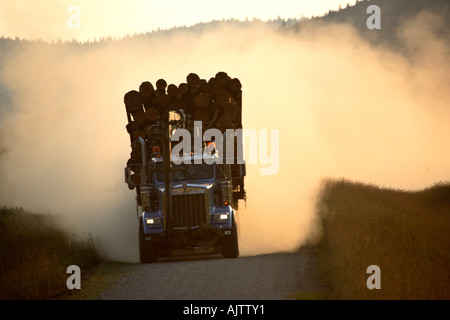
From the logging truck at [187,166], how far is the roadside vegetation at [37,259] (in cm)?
166

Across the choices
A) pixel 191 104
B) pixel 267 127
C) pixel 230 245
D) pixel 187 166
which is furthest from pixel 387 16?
pixel 230 245

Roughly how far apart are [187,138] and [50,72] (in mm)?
90291

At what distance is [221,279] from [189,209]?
3.91 meters

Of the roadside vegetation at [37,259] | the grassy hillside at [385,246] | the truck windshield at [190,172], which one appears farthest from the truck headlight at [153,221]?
the grassy hillside at [385,246]

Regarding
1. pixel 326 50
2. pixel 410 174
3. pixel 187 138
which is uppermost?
pixel 326 50

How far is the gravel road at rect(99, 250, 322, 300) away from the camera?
14.0 m

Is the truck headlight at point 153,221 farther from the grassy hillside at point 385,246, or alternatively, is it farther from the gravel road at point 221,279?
the grassy hillside at point 385,246

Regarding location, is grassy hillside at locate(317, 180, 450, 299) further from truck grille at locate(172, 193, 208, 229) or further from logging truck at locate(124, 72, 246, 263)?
truck grille at locate(172, 193, 208, 229)

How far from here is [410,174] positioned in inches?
2749

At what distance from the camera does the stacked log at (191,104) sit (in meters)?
21.7

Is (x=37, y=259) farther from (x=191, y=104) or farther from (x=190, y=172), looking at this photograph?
(x=191, y=104)
